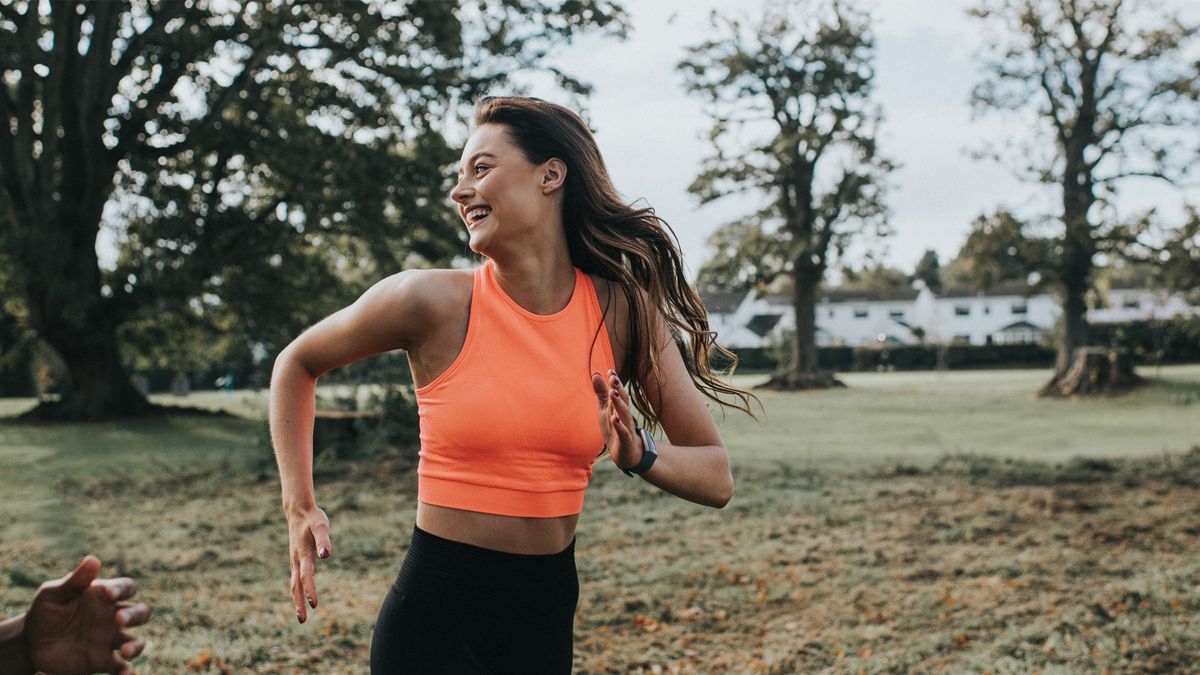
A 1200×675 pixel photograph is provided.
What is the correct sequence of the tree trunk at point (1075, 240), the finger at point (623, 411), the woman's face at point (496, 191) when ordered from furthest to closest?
the tree trunk at point (1075, 240)
the woman's face at point (496, 191)
the finger at point (623, 411)

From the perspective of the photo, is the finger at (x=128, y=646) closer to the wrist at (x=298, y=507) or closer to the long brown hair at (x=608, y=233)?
the wrist at (x=298, y=507)

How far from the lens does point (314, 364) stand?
8.65ft

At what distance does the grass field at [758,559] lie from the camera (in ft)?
20.1

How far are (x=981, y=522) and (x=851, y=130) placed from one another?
32.0 metres

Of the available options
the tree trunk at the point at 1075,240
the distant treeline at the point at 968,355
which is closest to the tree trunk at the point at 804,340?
the distant treeline at the point at 968,355

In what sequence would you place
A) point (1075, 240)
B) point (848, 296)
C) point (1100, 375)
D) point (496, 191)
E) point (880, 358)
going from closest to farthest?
1. point (496, 191)
2. point (1100, 375)
3. point (1075, 240)
4. point (880, 358)
5. point (848, 296)

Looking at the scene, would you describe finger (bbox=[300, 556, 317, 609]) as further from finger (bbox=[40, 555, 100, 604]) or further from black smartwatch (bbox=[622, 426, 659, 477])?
black smartwatch (bbox=[622, 426, 659, 477])

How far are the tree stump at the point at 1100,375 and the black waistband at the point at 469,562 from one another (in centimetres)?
3069

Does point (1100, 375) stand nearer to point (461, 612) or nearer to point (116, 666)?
point (461, 612)

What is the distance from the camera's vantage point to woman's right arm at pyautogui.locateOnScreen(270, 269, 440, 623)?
249 cm

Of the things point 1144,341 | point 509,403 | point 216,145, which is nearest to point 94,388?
point 216,145

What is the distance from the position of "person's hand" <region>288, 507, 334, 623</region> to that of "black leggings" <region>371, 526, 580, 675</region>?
0.20 metres

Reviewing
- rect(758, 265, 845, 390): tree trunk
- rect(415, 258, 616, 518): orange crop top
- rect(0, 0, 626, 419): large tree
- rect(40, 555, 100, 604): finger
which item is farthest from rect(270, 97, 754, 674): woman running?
rect(758, 265, 845, 390): tree trunk

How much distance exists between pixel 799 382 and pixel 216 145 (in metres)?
24.5
